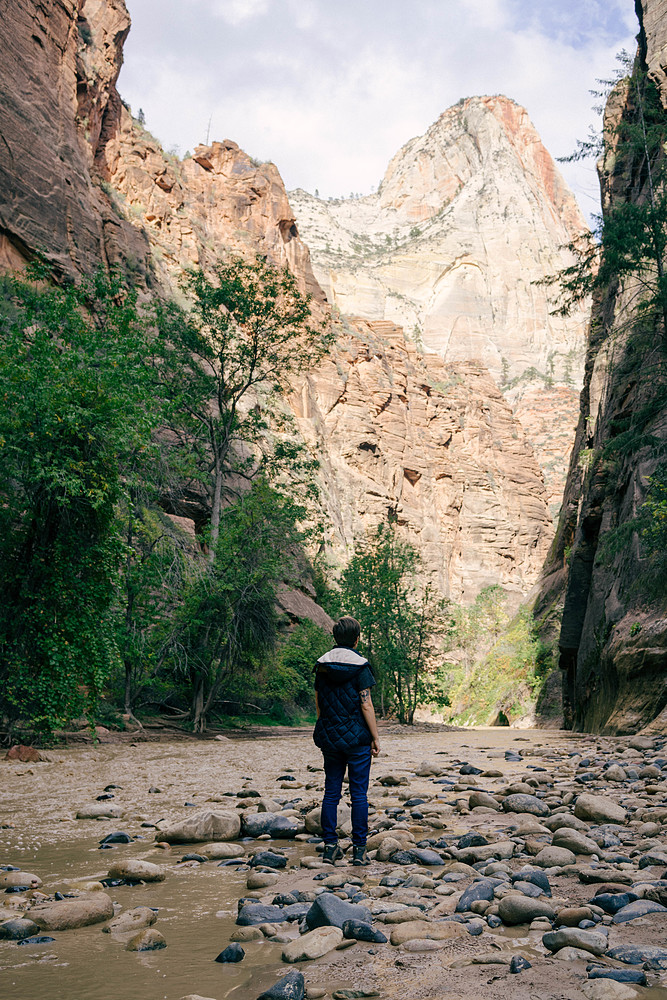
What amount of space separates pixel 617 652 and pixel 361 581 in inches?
702

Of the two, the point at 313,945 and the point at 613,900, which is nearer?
the point at 313,945

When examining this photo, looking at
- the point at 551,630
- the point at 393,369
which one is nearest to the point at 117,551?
the point at 551,630

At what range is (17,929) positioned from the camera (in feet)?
9.28

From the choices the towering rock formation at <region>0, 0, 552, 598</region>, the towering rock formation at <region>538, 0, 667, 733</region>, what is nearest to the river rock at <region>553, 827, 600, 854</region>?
the towering rock formation at <region>538, 0, 667, 733</region>

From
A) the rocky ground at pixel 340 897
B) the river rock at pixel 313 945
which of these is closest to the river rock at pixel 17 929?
the rocky ground at pixel 340 897

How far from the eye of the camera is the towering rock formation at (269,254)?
1096 inches

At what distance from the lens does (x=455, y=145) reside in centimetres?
15312

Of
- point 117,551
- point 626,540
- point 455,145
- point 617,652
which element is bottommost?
point 617,652

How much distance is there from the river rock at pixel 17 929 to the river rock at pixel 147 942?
464 mm

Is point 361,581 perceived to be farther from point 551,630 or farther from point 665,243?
point 665,243

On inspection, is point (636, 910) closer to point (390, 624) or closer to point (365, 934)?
point (365, 934)

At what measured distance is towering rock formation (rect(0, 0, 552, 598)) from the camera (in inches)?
1096

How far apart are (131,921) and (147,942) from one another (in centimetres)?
30

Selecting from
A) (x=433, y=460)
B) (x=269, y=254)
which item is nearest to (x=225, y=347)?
(x=269, y=254)
